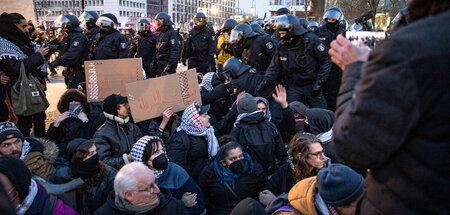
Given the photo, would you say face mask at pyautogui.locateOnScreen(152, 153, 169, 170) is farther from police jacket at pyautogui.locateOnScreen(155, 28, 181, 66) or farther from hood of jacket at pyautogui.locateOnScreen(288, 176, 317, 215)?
police jacket at pyautogui.locateOnScreen(155, 28, 181, 66)

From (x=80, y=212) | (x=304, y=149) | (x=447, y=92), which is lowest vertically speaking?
(x=80, y=212)

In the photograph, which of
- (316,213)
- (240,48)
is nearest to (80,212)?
(316,213)

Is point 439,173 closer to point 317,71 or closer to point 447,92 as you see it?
point 447,92

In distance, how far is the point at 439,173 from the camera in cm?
102

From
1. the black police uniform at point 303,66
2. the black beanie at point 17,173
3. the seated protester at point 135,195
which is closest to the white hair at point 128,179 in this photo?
the seated protester at point 135,195

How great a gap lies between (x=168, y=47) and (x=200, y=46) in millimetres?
1311

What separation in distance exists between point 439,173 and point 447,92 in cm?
25

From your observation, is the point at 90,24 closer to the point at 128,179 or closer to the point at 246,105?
the point at 246,105

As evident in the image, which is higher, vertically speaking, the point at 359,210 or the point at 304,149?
the point at 359,210

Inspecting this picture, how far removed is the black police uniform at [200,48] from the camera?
936cm

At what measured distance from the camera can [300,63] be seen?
206 inches

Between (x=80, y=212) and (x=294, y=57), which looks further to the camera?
(x=294, y=57)

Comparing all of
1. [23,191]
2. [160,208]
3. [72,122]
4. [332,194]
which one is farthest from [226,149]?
[72,122]

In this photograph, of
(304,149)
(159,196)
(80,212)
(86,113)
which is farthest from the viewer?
(86,113)
